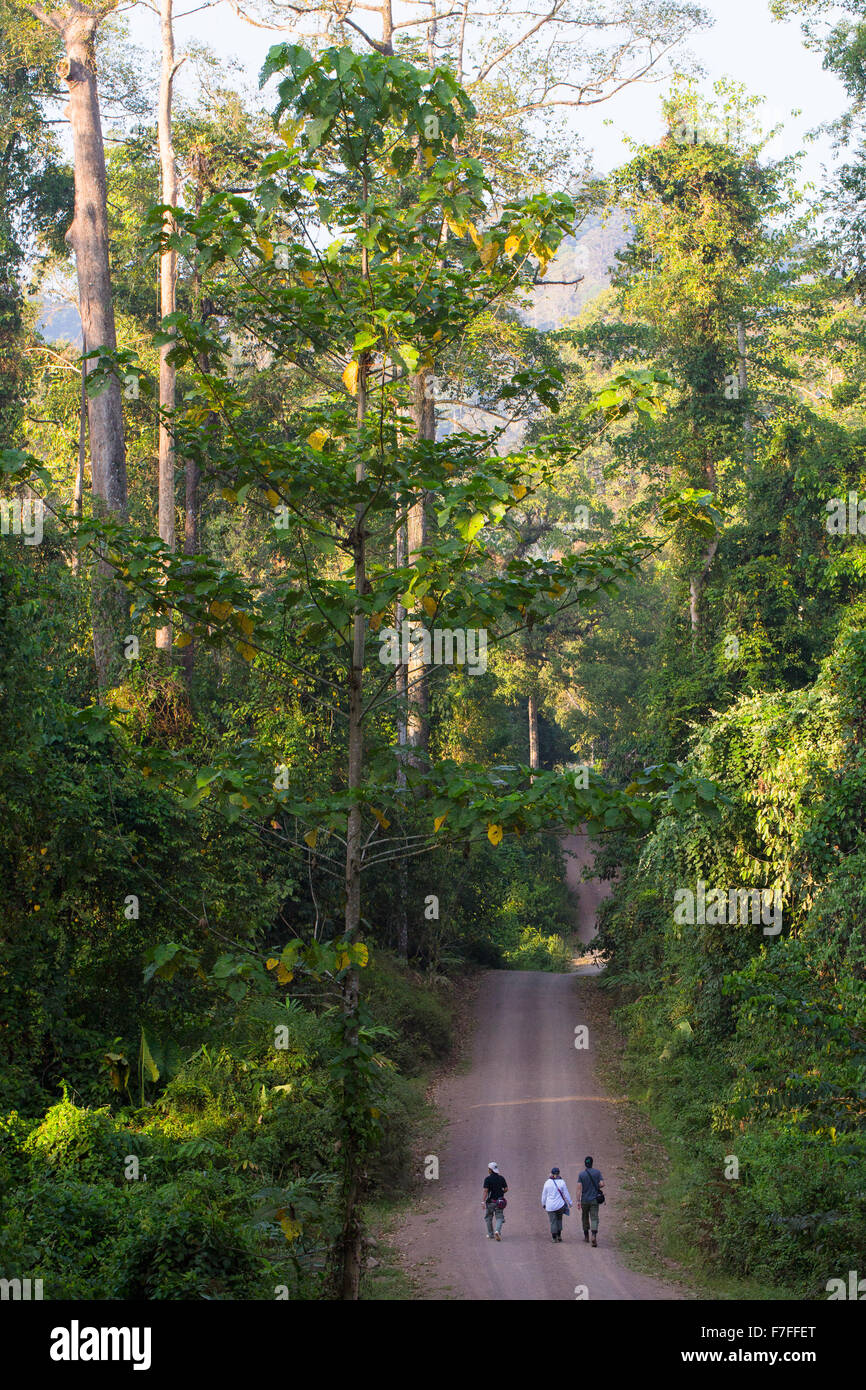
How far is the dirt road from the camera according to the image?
13.0 metres

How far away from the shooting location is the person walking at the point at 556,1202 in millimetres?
14414

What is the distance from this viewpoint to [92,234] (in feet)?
71.8

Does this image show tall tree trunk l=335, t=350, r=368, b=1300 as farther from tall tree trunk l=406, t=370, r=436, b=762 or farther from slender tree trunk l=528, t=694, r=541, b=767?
slender tree trunk l=528, t=694, r=541, b=767

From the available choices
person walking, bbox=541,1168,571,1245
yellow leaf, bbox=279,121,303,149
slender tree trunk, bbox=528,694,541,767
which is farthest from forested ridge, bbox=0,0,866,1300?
slender tree trunk, bbox=528,694,541,767

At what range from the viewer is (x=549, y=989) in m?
31.0

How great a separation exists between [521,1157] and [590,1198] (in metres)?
4.06

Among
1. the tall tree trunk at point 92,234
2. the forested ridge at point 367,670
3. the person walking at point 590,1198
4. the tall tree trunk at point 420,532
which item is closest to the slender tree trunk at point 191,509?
the forested ridge at point 367,670

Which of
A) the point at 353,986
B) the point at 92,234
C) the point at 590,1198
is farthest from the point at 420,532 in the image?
the point at 353,986

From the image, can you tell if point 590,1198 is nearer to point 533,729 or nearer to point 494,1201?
point 494,1201

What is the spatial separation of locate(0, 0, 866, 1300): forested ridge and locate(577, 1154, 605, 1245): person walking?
1.11 metres

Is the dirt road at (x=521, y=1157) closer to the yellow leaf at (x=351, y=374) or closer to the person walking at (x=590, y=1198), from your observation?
the person walking at (x=590, y=1198)

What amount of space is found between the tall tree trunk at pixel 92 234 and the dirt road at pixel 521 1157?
35.9ft
